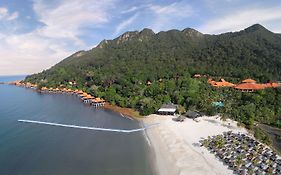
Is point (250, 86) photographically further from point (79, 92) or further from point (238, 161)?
point (79, 92)

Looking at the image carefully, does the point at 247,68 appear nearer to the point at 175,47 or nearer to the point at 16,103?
the point at 175,47

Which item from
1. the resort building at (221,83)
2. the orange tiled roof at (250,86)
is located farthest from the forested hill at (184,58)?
the orange tiled roof at (250,86)

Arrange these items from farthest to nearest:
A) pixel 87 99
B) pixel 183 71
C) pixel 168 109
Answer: pixel 183 71
pixel 87 99
pixel 168 109

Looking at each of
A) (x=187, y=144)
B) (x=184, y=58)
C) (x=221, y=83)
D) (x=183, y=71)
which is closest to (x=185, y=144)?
(x=187, y=144)

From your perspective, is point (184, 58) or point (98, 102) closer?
point (98, 102)

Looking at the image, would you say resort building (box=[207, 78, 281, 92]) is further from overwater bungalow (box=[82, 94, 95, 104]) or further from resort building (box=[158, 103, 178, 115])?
overwater bungalow (box=[82, 94, 95, 104])

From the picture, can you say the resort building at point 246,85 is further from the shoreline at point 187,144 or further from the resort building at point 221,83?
the shoreline at point 187,144

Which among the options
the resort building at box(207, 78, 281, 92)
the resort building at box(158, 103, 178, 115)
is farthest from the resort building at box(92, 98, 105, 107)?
the resort building at box(207, 78, 281, 92)
